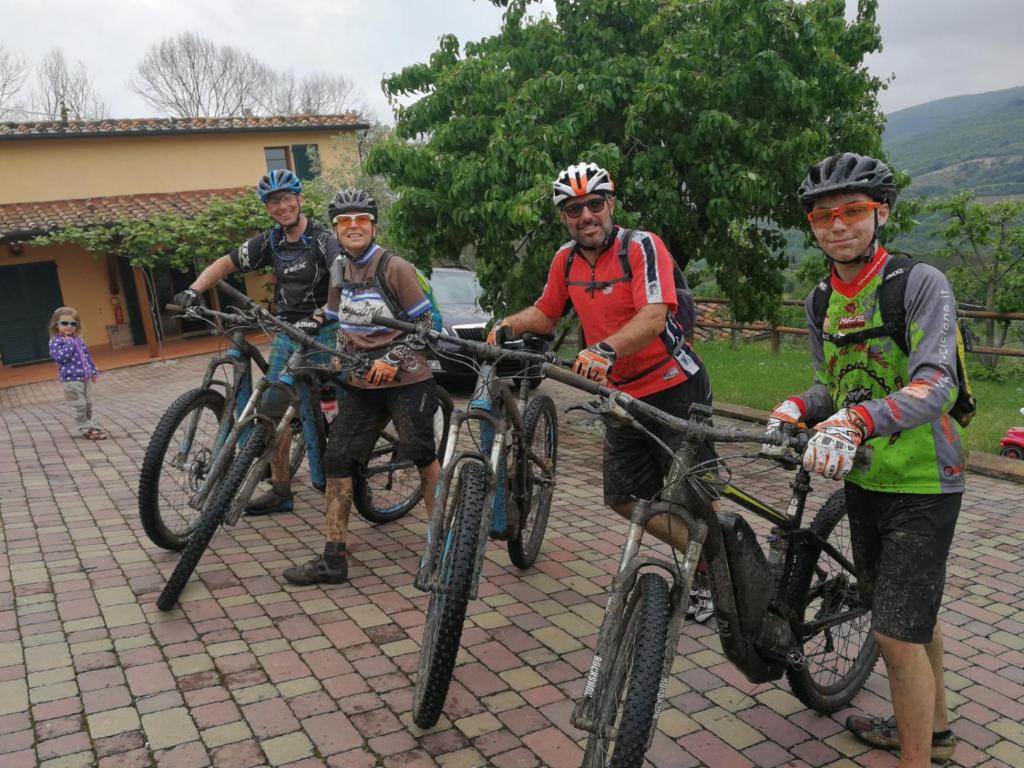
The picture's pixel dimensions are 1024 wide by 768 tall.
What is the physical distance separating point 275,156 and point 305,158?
79cm

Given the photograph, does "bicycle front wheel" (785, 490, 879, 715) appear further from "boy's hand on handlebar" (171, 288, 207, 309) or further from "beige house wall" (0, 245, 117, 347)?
"beige house wall" (0, 245, 117, 347)

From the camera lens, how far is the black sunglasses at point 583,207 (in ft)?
12.0

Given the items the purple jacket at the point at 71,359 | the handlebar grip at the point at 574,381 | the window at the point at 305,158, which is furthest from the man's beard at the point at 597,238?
the window at the point at 305,158

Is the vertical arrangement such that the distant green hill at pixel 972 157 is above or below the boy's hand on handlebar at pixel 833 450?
above

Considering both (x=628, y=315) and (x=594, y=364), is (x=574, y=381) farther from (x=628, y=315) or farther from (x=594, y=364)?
(x=628, y=315)

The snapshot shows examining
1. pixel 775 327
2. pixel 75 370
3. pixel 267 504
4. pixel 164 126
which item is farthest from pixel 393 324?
pixel 164 126

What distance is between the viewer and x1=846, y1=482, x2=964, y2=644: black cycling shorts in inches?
100

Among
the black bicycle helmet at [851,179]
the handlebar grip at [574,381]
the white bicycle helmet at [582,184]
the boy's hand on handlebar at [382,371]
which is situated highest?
the white bicycle helmet at [582,184]

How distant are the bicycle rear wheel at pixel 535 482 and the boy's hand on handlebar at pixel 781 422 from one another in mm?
1839

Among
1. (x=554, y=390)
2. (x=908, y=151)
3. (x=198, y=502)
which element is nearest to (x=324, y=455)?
(x=198, y=502)

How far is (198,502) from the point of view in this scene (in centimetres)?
466

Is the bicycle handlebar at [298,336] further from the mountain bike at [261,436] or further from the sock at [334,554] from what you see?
the sock at [334,554]

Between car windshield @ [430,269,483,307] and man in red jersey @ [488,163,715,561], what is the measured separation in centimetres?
803

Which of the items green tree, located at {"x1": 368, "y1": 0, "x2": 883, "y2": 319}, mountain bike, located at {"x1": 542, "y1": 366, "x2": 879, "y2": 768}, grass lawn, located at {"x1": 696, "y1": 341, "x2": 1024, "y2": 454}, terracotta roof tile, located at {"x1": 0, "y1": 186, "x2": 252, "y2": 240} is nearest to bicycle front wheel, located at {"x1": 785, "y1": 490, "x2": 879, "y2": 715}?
mountain bike, located at {"x1": 542, "y1": 366, "x2": 879, "y2": 768}
